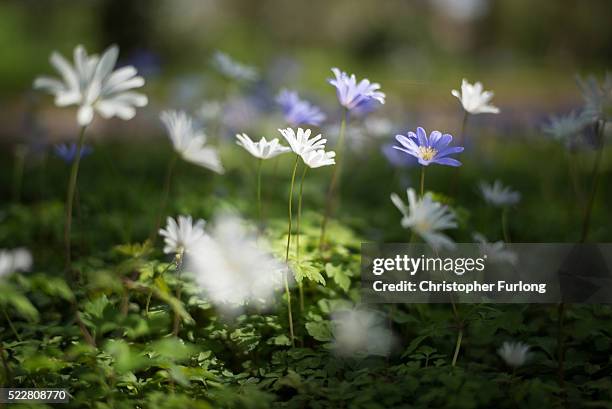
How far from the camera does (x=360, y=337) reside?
6.20 feet

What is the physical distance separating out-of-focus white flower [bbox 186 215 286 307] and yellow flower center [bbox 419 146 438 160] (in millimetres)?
621

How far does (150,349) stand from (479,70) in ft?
54.7

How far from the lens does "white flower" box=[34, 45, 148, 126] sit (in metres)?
1.54

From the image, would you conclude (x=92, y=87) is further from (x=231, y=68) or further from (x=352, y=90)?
(x=231, y=68)

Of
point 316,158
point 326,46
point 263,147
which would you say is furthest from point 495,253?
point 326,46

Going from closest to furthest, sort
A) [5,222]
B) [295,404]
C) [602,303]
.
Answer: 1. [295,404]
2. [602,303]
3. [5,222]

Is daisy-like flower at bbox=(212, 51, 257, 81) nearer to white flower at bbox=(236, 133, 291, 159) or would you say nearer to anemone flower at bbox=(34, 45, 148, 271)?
white flower at bbox=(236, 133, 291, 159)

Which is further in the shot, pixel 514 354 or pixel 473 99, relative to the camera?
pixel 473 99

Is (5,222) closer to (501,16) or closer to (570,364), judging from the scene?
(570,364)

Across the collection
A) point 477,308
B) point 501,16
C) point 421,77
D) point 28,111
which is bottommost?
point 477,308

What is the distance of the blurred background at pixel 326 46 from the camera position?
21.6 ft

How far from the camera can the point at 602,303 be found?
2047 millimetres

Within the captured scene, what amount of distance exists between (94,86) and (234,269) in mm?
714

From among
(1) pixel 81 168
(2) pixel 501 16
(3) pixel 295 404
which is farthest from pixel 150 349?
(2) pixel 501 16
